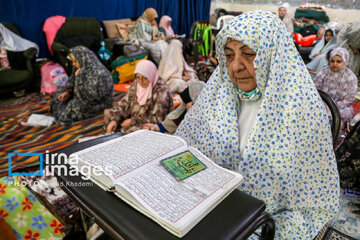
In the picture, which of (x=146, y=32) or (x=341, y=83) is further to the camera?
(x=146, y=32)

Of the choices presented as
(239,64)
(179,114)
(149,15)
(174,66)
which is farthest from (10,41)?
(239,64)

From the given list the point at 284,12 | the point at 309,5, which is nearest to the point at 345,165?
the point at 284,12

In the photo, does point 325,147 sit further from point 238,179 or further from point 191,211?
point 191,211

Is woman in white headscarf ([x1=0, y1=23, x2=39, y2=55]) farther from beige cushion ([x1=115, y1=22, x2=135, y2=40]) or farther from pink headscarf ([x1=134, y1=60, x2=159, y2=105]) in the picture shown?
pink headscarf ([x1=134, y1=60, x2=159, y2=105])

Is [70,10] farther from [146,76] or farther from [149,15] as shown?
[146,76]

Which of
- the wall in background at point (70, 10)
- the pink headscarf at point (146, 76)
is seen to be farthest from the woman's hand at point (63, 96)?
the wall in background at point (70, 10)

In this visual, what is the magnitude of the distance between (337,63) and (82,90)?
278 cm

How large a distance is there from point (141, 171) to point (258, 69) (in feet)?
1.73

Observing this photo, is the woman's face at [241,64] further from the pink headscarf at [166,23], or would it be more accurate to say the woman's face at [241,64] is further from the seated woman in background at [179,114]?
the pink headscarf at [166,23]

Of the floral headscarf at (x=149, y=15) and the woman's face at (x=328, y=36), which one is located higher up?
the floral headscarf at (x=149, y=15)

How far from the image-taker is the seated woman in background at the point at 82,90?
107 inches

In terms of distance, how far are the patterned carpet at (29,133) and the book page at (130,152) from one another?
162cm

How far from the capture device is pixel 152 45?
15.8 feet

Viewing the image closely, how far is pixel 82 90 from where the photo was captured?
275cm
